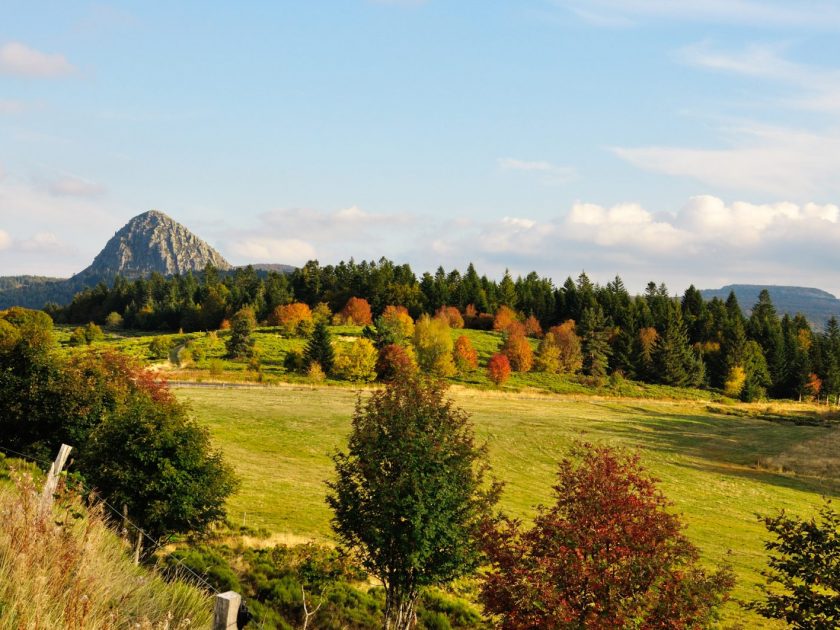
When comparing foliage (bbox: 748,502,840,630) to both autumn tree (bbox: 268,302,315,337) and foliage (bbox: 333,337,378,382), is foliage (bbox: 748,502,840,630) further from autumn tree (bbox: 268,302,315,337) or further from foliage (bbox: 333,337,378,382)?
autumn tree (bbox: 268,302,315,337)

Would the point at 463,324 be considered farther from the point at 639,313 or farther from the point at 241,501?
the point at 241,501

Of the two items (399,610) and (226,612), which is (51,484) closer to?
(226,612)

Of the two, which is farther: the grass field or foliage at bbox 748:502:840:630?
the grass field

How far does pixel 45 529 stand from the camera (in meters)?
7.67

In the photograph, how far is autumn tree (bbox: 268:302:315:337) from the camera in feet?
410

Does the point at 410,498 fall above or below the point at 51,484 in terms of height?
below

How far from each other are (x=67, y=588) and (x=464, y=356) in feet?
335

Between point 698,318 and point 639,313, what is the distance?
16.5 meters

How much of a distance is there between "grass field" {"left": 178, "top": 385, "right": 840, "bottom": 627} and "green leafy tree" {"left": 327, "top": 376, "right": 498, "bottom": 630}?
1163 cm

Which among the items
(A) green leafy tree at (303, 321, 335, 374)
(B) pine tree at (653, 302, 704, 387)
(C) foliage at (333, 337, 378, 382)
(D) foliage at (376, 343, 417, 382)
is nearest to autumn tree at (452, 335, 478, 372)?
(D) foliage at (376, 343, 417, 382)

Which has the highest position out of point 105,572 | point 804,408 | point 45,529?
point 45,529

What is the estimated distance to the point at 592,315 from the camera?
431ft

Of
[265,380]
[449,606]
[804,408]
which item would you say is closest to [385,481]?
[449,606]

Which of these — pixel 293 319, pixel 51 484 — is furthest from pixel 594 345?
pixel 51 484
